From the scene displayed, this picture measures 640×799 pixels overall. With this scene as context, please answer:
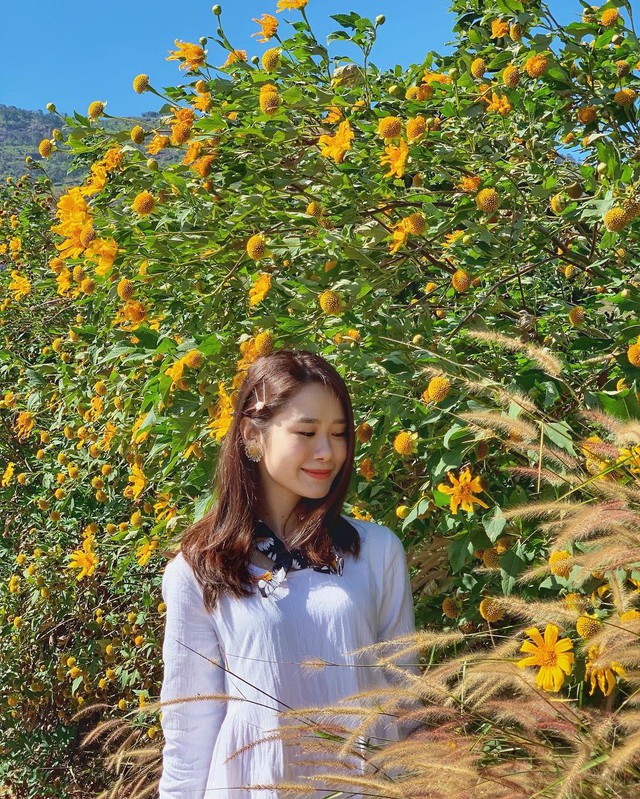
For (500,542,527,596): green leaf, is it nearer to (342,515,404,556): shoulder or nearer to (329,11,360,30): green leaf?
(342,515,404,556): shoulder

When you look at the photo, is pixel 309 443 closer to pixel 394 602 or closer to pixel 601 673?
pixel 394 602

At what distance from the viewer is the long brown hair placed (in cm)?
178

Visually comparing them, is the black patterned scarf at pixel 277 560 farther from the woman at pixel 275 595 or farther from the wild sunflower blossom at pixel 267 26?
the wild sunflower blossom at pixel 267 26

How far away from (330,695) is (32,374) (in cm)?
296

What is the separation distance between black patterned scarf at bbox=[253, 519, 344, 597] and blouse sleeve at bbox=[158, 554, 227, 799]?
0.39 ft

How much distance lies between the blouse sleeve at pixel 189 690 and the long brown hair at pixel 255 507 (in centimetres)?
4

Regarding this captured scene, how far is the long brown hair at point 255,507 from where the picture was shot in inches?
70.1

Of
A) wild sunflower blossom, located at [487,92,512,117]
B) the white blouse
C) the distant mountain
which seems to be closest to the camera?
the white blouse

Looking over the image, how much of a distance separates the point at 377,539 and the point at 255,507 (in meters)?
0.23

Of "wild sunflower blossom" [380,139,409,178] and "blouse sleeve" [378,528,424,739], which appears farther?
"wild sunflower blossom" [380,139,409,178]

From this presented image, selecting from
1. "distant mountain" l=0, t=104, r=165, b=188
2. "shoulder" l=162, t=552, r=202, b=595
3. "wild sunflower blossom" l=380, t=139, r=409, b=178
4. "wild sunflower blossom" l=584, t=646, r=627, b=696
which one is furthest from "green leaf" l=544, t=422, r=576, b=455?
"distant mountain" l=0, t=104, r=165, b=188

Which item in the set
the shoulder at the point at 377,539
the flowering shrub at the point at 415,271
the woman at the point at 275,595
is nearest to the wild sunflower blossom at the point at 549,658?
the flowering shrub at the point at 415,271

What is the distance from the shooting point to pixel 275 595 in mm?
1763

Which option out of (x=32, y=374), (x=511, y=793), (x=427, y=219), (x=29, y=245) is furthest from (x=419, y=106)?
(x=29, y=245)
